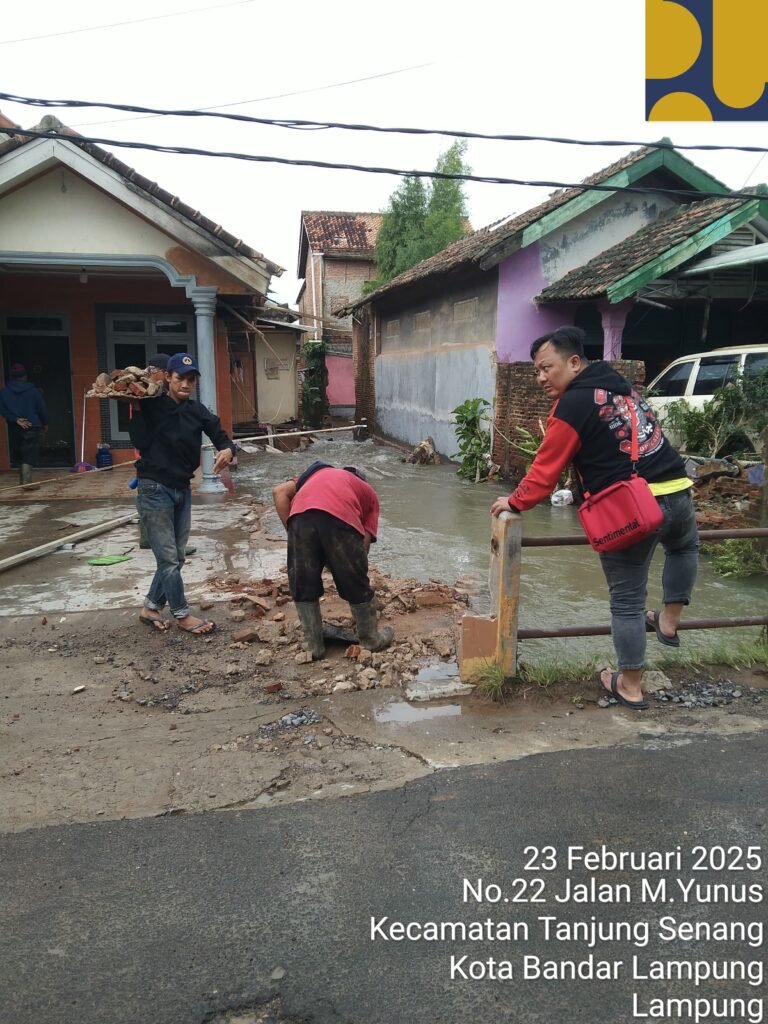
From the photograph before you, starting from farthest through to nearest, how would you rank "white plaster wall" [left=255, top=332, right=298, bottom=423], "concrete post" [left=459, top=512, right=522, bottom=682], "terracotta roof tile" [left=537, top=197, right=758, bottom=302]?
"white plaster wall" [left=255, top=332, right=298, bottom=423], "terracotta roof tile" [left=537, top=197, right=758, bottom=302], "concrete post" [left=459, top=512, right=522, bottom=682]

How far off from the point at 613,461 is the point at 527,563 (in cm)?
405

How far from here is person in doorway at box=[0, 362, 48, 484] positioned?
11.0 metres

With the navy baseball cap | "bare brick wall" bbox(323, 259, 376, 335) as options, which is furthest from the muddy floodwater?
"bare brick wall" bbox(323, 259, 376, 335)

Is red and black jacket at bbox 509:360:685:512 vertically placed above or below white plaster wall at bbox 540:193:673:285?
below

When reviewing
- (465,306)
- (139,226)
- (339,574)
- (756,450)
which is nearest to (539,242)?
(465,306)

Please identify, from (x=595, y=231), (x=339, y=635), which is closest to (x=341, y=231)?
(x=595, y=231)

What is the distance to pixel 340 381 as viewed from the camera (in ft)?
101

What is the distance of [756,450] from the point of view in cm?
912

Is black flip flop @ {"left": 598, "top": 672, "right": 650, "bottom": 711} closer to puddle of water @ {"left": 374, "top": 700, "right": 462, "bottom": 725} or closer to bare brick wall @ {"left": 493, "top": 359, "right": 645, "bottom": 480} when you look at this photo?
puddle of water @ {"left": 374, "top": 700, "right": 462, "bottom": 725}

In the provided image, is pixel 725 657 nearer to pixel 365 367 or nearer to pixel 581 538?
pixel 581 538

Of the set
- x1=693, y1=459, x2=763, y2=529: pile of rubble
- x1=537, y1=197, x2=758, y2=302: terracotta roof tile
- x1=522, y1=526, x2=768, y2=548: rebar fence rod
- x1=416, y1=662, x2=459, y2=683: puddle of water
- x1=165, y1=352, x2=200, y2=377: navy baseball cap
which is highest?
x1=537, y1=197, x2=758, y2=302: terracotta roof tile

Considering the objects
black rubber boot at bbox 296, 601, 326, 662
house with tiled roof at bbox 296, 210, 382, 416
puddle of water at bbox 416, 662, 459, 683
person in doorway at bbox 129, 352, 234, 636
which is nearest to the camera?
puddle of water at bbox 416, 662, 459, 683

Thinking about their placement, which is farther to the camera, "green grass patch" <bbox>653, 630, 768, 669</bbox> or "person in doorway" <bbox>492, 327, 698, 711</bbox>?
"green grass patch" <bbox>653, 630, 768, 669</bbox>

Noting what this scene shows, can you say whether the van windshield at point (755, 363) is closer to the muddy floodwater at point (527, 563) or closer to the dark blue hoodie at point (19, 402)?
the muddy floodwater at point (527, 563)
